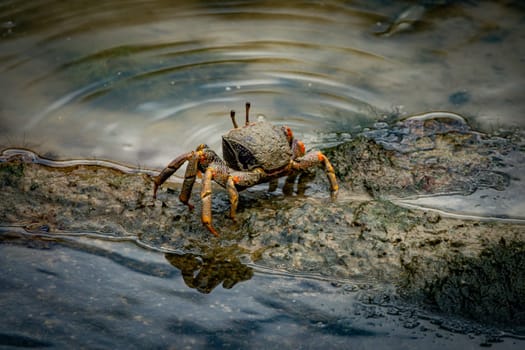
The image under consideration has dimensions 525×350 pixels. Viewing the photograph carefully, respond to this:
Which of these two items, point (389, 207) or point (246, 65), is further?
point (246, 65)

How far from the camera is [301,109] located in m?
7.29

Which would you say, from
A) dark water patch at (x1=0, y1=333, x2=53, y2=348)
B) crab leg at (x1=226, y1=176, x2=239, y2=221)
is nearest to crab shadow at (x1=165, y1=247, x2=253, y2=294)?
crab leg at (x1=226, y1=176, x2=239, y2=221)

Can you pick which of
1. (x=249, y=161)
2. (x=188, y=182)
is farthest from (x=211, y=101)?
(x=188, y=182)

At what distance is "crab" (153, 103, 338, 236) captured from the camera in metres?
5.38

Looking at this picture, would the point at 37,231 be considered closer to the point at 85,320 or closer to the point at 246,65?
the point at 85,320

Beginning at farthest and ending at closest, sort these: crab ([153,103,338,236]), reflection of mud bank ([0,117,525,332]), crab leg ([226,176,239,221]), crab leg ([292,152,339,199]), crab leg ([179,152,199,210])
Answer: crab leg ([292,152,339,199]) → crab ([153,103,338,236]) → crab leg ([179,152,199,210]) → crab leg ([226,176,239,221]) → reflection of mud bank ([0,117,525,332])

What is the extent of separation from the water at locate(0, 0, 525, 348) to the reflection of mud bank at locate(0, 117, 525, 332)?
0.21 meters

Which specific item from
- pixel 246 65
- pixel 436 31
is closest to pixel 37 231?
pixel 246 65

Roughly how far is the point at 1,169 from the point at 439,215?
4.34 meters

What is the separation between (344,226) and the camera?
4.74 meters

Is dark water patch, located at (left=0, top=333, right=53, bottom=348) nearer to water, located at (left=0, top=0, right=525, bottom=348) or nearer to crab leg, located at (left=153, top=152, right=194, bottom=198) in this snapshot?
water, located at (left=0, top=0, right=525, bottom=348)

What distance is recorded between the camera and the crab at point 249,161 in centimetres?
538

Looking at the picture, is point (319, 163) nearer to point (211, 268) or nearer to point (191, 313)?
point (211, 268)

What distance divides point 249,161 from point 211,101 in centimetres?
222
